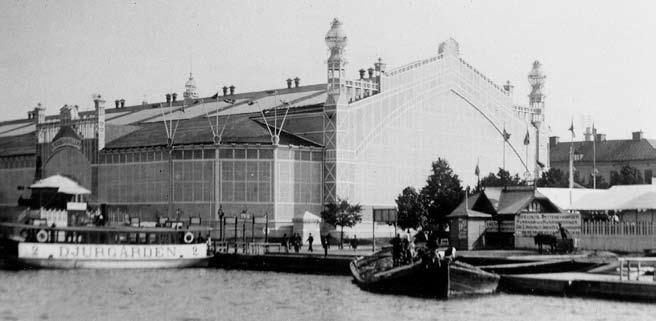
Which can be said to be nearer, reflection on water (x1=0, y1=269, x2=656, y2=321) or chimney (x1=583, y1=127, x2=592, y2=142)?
reflection on water (x1=0, y1=269, x2=656, y2=321)

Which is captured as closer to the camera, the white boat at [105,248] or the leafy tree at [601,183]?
the white boat at [105,248]

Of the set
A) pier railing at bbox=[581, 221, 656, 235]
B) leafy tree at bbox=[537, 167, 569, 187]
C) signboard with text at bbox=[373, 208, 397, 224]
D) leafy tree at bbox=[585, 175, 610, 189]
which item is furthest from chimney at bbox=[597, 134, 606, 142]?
pier railing at bbox=[581, 221, 656, 235]

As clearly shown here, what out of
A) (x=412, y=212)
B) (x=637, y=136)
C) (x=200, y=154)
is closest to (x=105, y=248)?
(x=200, y=154)

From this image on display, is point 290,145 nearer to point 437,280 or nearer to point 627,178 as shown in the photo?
point 627,178

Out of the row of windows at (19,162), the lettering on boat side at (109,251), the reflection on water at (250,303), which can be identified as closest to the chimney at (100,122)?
the row of windows at (19,162)

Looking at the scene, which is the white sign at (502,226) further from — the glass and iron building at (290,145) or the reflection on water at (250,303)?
the glass and iron building at (290,145)

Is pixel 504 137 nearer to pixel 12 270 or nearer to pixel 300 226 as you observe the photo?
pixel 300 226

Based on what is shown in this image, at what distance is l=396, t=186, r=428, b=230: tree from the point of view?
319 ft

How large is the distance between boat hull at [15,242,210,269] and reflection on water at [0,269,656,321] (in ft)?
22.6

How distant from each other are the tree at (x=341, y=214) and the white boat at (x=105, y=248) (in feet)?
56.8

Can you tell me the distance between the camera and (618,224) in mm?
71062

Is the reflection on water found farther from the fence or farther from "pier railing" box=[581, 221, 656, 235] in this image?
"pier railing" box=[581, 221, 656, 235]

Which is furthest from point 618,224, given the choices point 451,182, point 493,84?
point 493,84

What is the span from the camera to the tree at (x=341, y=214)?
9794cm
